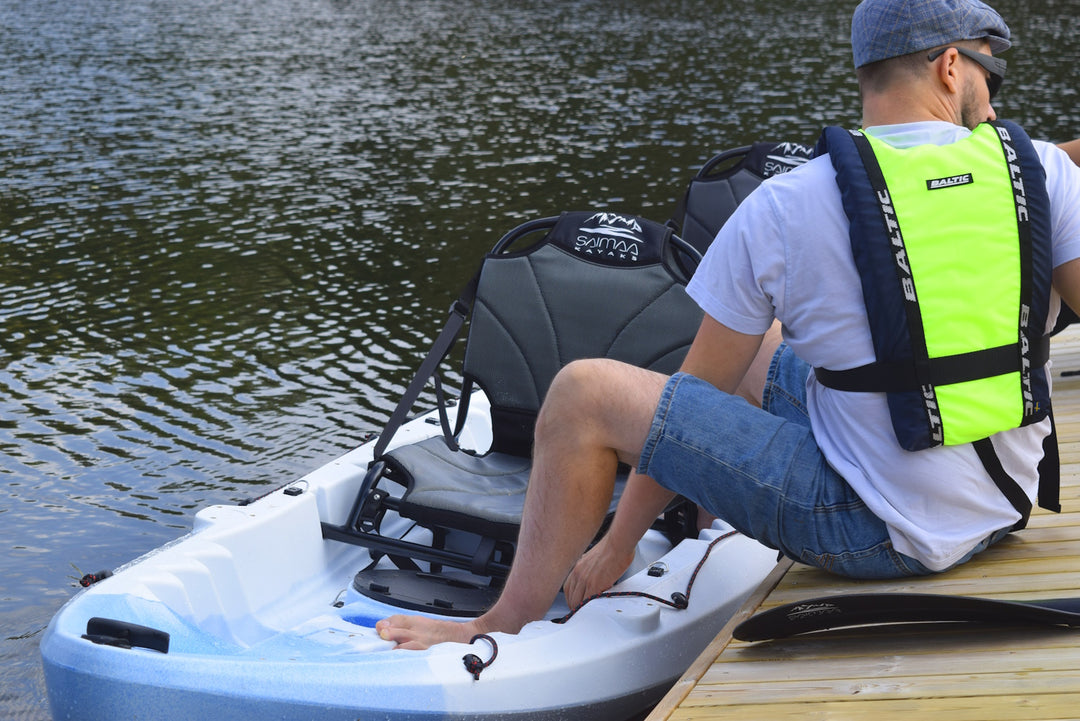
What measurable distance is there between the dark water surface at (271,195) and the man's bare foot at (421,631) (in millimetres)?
1289

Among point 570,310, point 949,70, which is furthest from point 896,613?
point 570,310

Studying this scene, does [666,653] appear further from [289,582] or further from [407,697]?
[289,582]

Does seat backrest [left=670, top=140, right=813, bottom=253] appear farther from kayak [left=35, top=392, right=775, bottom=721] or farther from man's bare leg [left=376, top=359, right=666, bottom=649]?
man's bare leg [left=376, top=359, right=666, bottom=649]

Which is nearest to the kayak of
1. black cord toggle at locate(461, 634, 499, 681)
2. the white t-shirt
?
black cord toggle at locate(461, 634, 499, 681)

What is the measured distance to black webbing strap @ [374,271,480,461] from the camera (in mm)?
3590

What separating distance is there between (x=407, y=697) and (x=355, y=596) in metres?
0.77

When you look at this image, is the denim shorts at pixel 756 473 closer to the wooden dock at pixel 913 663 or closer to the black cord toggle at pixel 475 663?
the wooden dock at pixel 913 663

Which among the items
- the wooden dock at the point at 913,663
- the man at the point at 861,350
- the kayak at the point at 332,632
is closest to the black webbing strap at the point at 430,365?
the kayak at the point at 332,632

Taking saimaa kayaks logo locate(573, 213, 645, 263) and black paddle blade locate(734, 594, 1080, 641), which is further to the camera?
saimaa kayaks logo locate(573, 213, 645, 263)

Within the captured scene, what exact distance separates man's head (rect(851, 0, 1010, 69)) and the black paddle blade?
3.29 feet

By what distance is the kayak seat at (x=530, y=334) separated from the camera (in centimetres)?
349

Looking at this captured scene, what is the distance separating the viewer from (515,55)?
19.6m

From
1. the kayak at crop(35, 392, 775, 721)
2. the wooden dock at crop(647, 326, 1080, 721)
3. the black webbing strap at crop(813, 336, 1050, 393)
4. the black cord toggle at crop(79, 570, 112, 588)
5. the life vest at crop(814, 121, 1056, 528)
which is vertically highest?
the life vest at crop(814, 121, 1056, 528)

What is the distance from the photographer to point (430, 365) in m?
3.66
